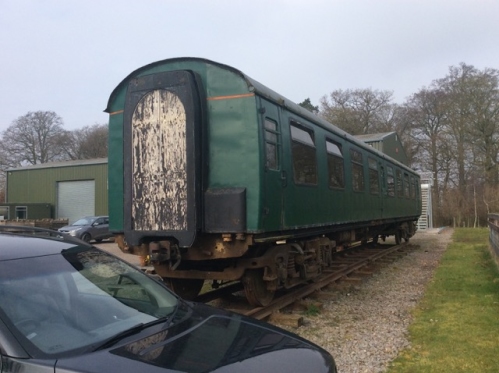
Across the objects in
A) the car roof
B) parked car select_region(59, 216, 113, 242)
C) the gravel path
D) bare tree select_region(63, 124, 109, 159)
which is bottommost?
the gravel path

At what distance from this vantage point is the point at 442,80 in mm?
41719

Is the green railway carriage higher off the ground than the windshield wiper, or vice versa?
the green railway carriage

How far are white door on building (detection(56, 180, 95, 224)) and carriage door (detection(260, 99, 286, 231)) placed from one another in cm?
2903

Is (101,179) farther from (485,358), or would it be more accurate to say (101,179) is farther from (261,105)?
(485,358)

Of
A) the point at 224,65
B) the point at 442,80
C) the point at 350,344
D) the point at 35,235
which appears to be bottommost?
the point at 350,344

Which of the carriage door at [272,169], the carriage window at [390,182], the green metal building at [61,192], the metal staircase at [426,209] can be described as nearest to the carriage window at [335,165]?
the carriage door at [272,169]

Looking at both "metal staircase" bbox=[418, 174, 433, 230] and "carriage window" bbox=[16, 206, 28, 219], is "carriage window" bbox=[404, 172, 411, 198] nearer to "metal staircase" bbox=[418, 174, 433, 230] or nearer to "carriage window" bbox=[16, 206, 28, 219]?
"metal staircase" bbox=[418, 174, 433, 230]

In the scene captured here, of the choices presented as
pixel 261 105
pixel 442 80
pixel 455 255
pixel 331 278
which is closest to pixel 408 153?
pixel 442 80

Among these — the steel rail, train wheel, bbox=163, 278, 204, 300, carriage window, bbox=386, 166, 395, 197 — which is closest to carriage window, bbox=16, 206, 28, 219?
carriage window, bbox=386, 166, 395, 197

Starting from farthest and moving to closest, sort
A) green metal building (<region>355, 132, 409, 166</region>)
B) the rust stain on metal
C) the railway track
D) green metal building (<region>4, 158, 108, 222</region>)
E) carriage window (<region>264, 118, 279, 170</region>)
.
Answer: green metal building (<region>4, 158, 108, 222</region>), green metal building (<region>355, 132, 409, 166</region>), the railway track, carriage window (<region>264, 118, 279, 170</region>), the rust stain on metal

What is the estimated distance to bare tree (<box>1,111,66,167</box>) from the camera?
52.6 metres

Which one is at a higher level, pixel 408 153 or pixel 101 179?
pixel 408 153

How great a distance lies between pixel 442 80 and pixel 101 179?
31038 millimetres

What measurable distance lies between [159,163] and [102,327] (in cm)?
385
